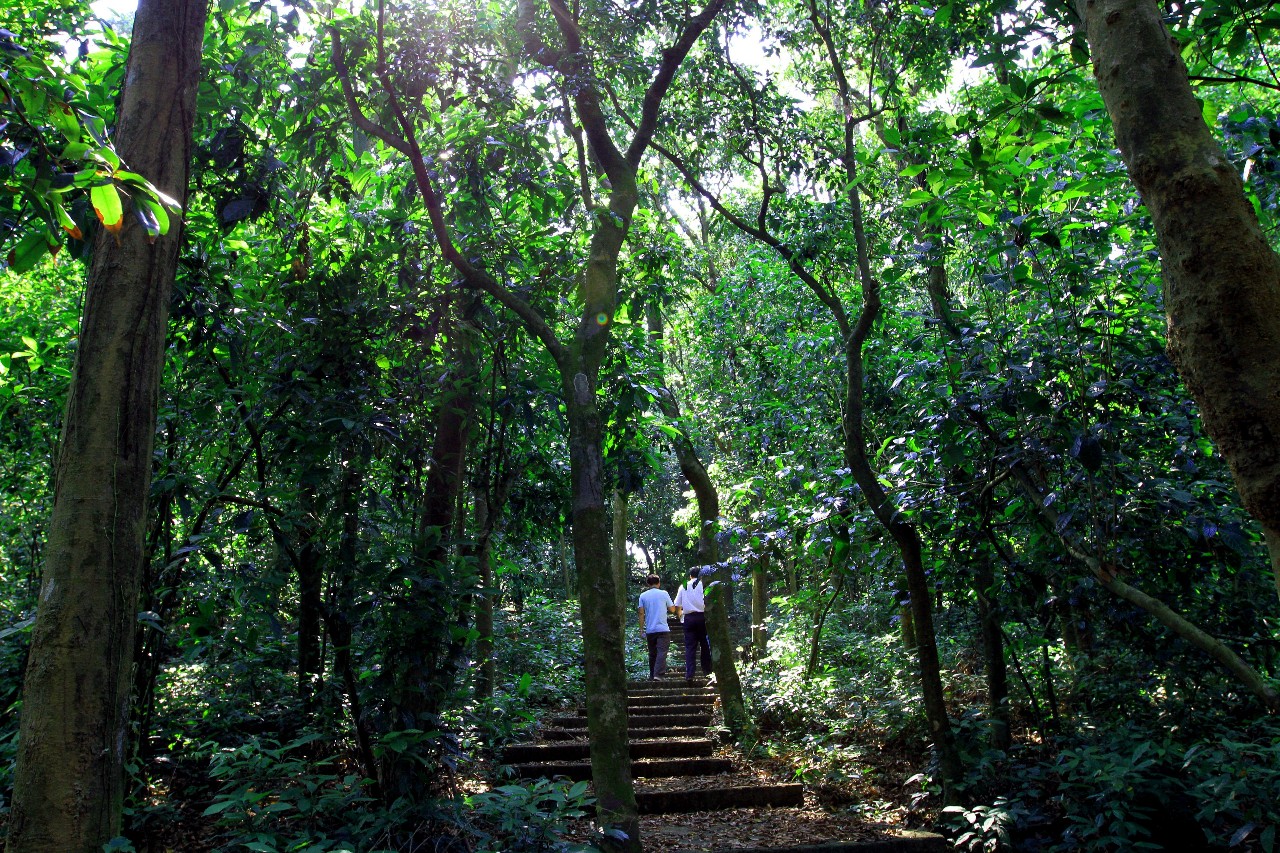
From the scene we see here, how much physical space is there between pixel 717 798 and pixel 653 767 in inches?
41.5

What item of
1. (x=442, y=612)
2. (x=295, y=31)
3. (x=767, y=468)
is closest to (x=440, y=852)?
(x=442, y=612)

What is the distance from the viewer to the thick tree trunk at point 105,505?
7.50ft

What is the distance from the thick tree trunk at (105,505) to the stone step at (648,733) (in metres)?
6.70

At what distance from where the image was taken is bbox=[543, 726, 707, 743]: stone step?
28.6ft

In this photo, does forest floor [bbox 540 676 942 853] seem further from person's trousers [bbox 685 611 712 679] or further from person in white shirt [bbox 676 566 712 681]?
person's trousers [bbox 685 611 712 679]

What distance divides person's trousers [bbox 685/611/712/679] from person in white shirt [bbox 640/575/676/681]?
1.88ft

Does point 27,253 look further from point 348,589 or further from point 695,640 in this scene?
point 695,640

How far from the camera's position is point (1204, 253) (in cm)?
186

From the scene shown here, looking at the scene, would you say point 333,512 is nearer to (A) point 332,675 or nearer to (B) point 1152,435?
(A) point 332,675

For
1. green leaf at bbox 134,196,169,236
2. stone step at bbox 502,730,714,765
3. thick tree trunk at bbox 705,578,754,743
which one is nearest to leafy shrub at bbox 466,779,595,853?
green leaf at bbox 134,196,169,236

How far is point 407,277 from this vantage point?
17.0 feet

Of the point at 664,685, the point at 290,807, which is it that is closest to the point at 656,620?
the point at 664,685

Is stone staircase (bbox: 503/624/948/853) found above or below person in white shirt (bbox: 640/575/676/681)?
below

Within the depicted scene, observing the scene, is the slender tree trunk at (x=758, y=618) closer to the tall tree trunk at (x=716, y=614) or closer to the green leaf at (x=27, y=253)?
the tall tree trunk at (x=716, y=614)
